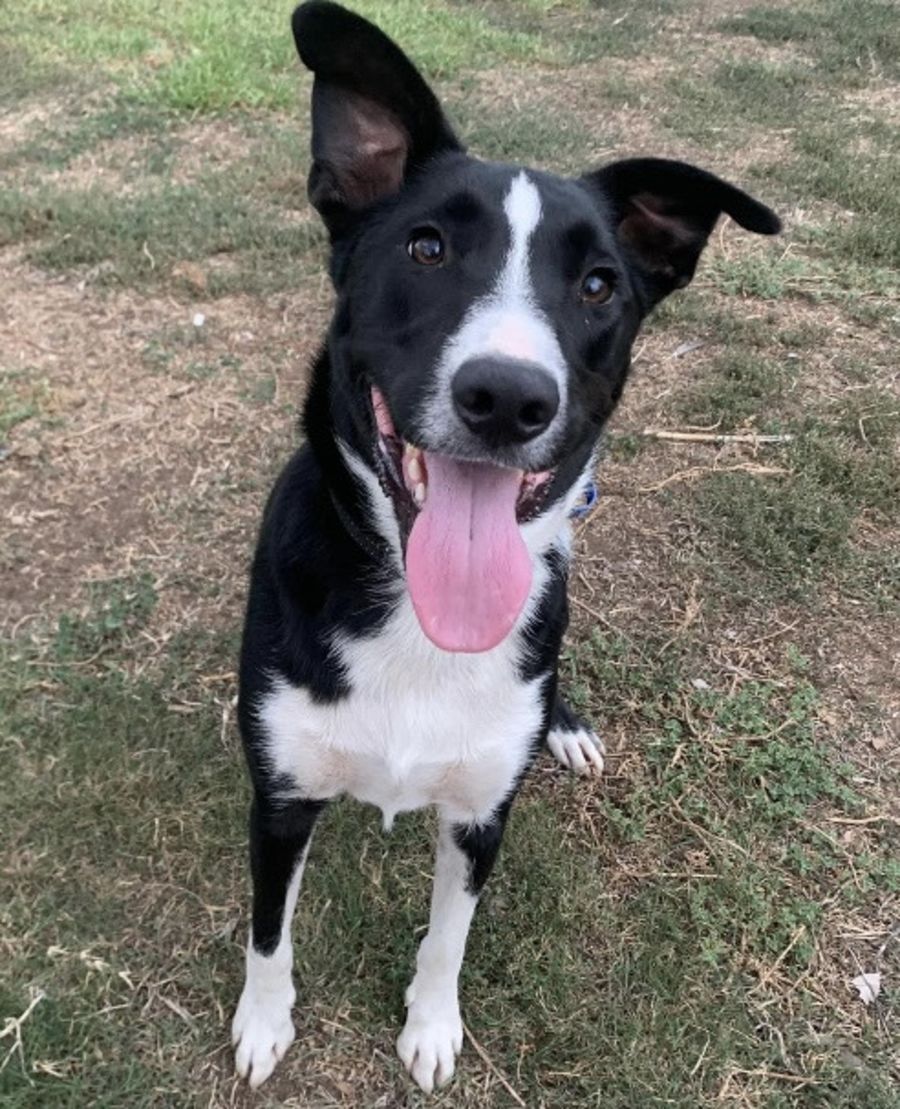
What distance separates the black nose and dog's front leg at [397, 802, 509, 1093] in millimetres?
988

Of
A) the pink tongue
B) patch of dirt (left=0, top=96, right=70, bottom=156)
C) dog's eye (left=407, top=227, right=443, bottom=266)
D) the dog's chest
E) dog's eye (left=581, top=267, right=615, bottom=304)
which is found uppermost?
dog's eye (left=407, top=227, right=443, bottom=266)

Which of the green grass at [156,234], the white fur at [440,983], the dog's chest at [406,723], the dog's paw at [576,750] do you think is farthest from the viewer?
the green grass at [156,234]

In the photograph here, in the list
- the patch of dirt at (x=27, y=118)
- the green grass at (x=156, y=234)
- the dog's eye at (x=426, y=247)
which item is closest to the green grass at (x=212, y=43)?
the patch of dirt at (x=27, y=118)

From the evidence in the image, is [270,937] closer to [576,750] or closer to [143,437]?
[576,750]

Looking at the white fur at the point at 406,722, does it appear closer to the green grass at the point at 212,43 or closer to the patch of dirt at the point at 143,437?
the patch of dirt at the point at 143,437

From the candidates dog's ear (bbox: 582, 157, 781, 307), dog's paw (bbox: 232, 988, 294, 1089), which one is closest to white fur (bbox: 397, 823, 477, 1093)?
dog's paw (bbox: 232, 988, 294, 1089)

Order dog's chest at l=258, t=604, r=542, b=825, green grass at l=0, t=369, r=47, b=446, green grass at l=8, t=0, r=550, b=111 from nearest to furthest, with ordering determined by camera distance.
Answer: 1. dog's chest at l=258, t=604, r=542, b=825
2. green grass at l=0, t=369, r=47, b=446
3. green grass at l=8, t=0, r=550, b=111

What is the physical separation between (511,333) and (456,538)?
399mm

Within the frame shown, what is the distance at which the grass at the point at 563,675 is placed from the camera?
2604 mm

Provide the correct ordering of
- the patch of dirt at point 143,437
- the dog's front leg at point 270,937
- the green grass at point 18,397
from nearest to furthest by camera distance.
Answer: the dog's front leg at point 270,937 < the patch of dirt at point 143,437 < the green grass at point 18,397

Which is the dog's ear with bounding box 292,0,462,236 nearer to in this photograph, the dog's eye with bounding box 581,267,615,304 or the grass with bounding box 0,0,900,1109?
the dog's eye with bounding box 581,267,615,304

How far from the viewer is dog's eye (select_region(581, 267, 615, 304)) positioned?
2.05m

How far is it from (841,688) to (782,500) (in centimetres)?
86

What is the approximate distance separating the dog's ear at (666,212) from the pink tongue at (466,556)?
75cm
